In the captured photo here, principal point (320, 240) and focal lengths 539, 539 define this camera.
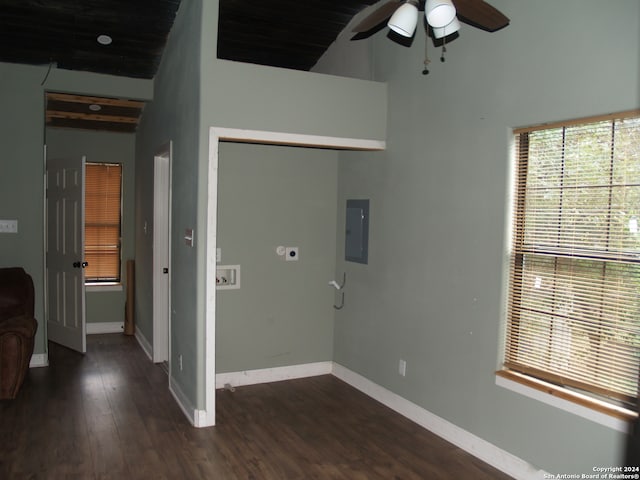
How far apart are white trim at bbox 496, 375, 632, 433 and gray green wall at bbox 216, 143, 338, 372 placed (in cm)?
217

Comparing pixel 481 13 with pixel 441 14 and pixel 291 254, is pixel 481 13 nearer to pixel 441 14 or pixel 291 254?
pixel 441 14

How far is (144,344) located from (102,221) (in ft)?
6.24

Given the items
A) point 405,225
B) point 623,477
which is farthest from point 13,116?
point 623,477

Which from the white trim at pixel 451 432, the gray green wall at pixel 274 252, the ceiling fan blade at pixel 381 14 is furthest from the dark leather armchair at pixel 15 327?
the ceiling fan blade at pixel 381 14

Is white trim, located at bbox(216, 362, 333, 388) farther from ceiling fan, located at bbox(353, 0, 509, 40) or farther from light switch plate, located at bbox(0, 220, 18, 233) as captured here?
ceiling fan, located at bbox(353, 0, 509, 40)

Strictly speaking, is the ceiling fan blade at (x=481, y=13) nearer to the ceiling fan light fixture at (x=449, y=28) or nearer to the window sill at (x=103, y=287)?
the ceiling fan light fixture at (x=449, y=28)

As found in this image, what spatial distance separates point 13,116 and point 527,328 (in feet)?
16.0

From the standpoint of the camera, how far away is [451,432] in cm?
362

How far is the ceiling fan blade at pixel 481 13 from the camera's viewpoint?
8.22ft

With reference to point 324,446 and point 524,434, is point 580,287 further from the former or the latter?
point 324,446

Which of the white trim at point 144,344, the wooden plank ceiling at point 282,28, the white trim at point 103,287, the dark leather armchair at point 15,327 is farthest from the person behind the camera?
the white trim at point 103,287

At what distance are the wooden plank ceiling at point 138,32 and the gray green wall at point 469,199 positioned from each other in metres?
0.77

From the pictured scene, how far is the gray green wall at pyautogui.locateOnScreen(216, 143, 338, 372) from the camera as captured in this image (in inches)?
186

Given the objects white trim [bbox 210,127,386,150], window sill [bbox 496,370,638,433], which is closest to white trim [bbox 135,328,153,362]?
white trim [bbox 210,127,386,150]
